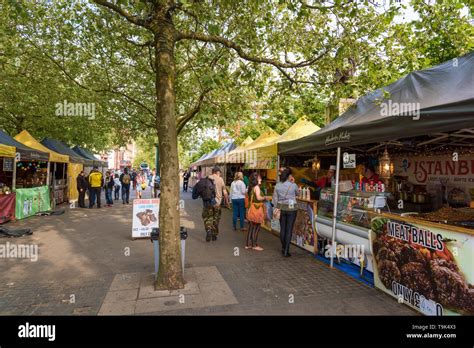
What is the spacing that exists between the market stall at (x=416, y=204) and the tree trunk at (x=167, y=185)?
3075 mm

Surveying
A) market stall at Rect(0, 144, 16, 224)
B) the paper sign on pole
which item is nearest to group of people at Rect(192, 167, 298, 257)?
the paper sign on pole

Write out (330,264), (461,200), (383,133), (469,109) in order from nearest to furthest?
(469,109) → (383,133) → (330,264) → (461,200)

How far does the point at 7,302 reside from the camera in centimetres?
428

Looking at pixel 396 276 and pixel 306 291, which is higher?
pixel 396 276

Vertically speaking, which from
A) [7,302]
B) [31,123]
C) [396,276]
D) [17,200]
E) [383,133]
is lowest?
[7,302]

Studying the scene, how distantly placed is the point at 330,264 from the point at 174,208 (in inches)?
134

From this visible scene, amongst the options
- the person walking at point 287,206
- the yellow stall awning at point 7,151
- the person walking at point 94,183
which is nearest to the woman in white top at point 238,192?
the person walking at point 287,206

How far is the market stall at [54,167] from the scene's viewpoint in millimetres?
13734

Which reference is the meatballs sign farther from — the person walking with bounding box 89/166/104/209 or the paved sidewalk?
the person walking with bounding box 89/166/104/209

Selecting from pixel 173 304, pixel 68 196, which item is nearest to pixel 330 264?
pixel 173 304

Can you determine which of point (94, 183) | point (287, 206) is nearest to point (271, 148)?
point (287, 206)

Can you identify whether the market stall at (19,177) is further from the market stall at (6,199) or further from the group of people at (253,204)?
the group of people at (253,204)

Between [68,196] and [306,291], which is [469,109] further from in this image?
[68,196]

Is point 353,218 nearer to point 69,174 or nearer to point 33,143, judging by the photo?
point 33,143
